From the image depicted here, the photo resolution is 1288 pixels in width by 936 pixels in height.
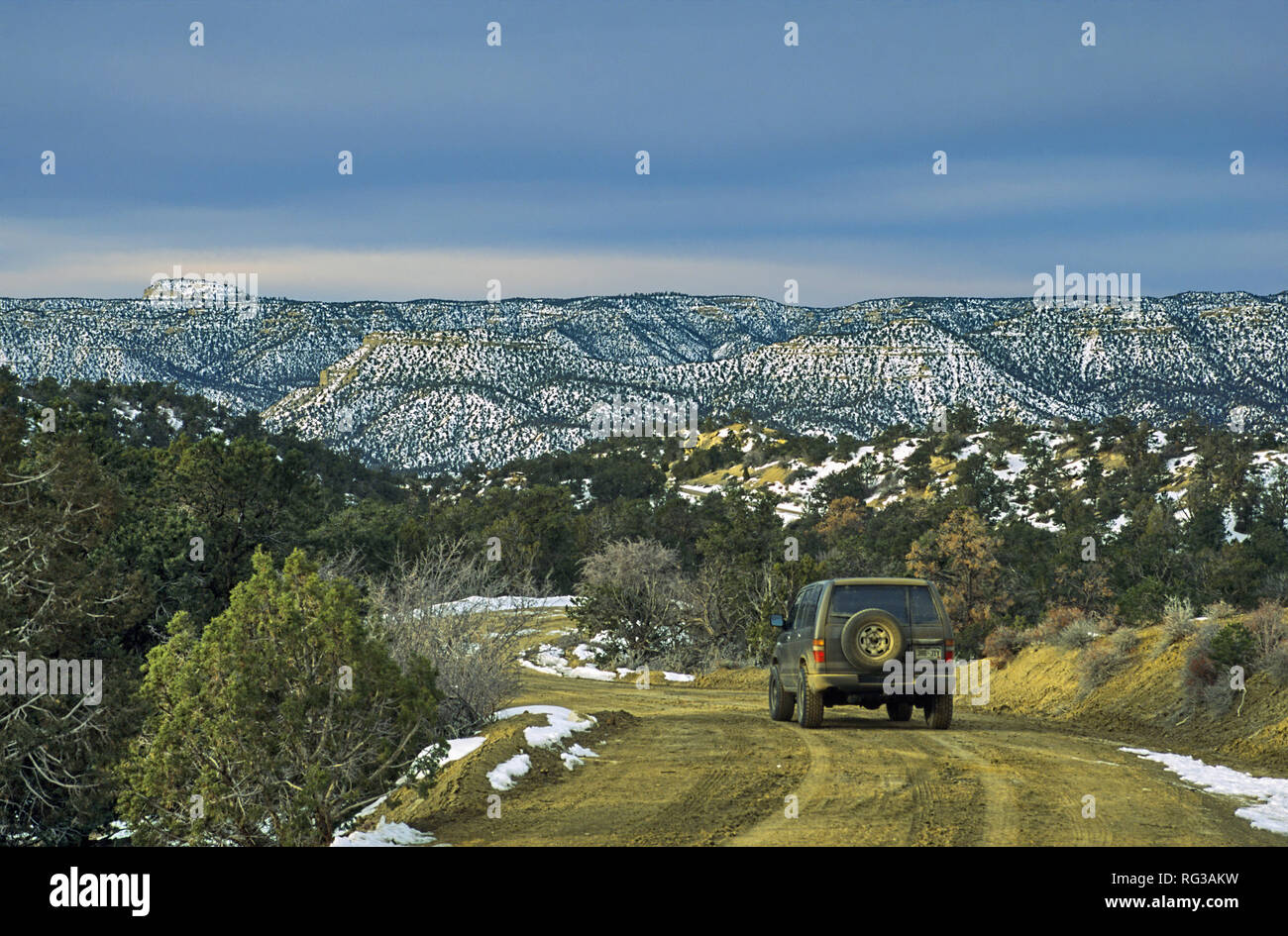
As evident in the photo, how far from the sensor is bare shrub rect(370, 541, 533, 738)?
51.3 feet

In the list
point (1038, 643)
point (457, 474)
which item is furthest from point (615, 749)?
point (457, 474)

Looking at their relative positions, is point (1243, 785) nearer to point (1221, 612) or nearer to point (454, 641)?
point (1221, 612)

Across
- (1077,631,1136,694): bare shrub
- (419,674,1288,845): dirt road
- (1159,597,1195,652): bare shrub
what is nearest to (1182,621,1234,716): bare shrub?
(1159,597,1195,652): bare shrub

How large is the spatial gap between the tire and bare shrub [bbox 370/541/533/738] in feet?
18.5

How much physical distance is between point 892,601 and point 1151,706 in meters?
5.86

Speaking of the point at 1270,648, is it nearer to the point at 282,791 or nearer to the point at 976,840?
the point at 976,840

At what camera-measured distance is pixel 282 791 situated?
33.6ft

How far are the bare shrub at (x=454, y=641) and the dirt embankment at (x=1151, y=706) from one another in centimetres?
814

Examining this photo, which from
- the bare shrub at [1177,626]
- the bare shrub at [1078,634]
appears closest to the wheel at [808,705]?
the bare shrub at [1177,626]

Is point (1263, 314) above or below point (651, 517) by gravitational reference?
above

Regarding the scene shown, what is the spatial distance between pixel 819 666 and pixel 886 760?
7.55 ft

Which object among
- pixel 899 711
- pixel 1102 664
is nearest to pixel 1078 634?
pixel 1102 664

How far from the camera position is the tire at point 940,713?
52.5 feet

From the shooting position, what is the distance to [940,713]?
53.0 feet
